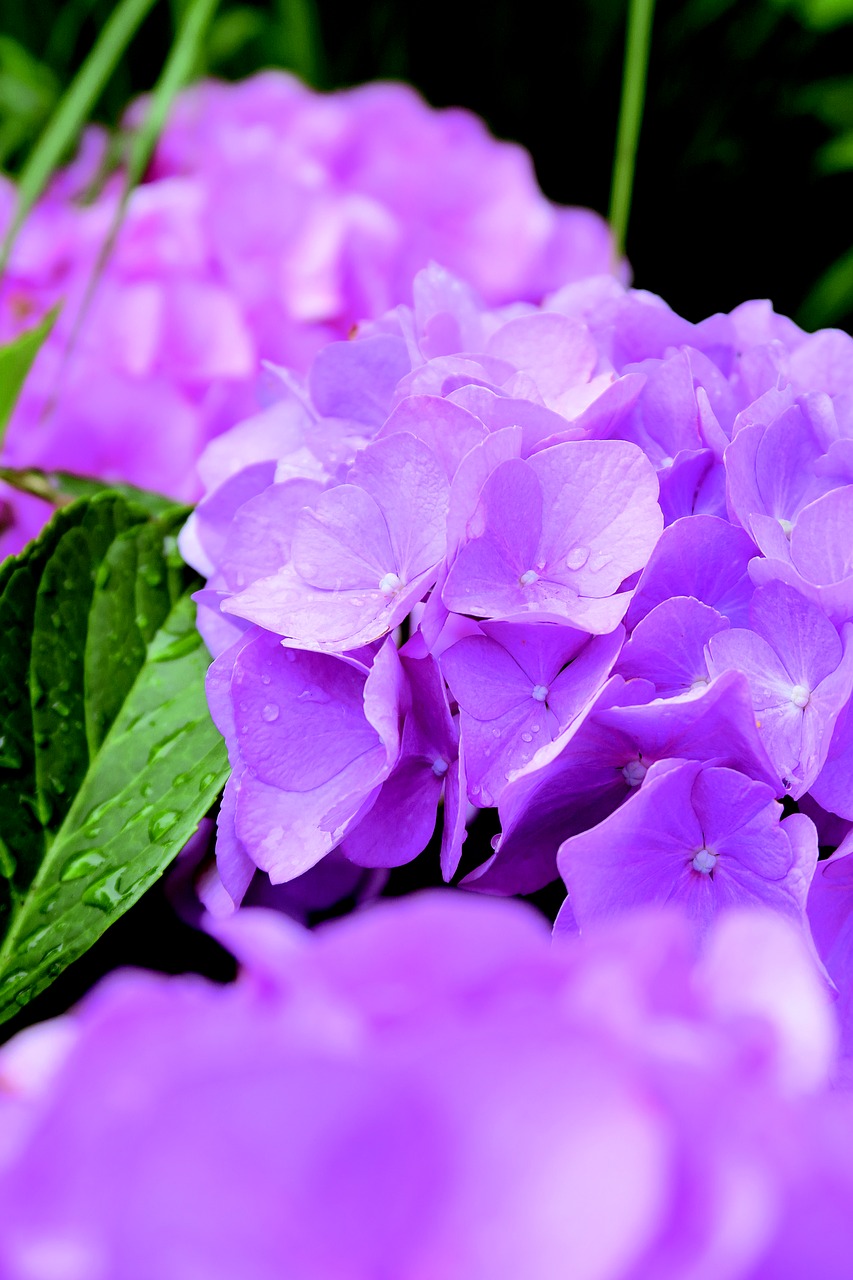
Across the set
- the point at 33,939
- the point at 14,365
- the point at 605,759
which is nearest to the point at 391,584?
the point at 605,759

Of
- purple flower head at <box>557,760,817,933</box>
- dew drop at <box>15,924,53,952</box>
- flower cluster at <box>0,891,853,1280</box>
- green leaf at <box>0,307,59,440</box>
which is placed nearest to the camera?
flower cluster at <box>0,891,853,1280</box>

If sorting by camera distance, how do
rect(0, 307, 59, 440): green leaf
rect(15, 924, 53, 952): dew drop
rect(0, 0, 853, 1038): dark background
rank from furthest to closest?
rect(0, 0, 853, 1038): dark background
rect(0, 307, 59, 440): green leaf
rect(15, 924, 53, 952): dew drop

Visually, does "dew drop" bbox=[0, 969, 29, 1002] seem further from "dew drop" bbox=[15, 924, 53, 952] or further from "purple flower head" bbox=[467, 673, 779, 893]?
"purple flower head" bbox=[467, 673, 779, 893]

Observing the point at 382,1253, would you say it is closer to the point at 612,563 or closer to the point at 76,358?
the point at 612,563

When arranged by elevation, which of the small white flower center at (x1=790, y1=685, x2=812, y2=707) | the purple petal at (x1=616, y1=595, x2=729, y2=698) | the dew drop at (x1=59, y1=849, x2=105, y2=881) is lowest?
the dew drop at (x1=59, y1=849, x2=105, y2=881)

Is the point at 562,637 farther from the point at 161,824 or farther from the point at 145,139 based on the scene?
the point at 145,139

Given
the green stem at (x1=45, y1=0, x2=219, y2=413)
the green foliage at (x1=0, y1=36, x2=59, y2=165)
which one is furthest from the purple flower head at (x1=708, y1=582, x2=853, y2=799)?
the green foliage at (x1=0, y1=36, x2=59, y2=165)

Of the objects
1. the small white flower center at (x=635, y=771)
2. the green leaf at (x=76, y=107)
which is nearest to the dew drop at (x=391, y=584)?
the small white flower center at (x=635, y=771)

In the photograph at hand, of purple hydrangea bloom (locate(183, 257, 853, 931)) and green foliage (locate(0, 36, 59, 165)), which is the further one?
green foliage (locate(0, 36, 59, 165))
